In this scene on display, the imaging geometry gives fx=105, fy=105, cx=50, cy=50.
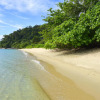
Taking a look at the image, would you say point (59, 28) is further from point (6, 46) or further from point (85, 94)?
point (6, 46)

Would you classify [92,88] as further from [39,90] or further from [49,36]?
[49,36]

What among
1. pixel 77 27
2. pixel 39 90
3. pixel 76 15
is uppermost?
pixel 76 15

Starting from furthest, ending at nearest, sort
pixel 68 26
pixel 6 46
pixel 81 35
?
pixel 6 46 < pixel 68 26 < pixel 81 35

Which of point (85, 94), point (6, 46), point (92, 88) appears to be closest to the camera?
point (85, 94)

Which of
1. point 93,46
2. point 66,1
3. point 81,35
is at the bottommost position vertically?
point 93,46

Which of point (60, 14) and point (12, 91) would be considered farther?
point (60, 14)

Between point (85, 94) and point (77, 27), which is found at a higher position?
point (77, 27)

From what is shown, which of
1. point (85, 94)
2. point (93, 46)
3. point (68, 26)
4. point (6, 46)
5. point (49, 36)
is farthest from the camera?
point (6, 46)

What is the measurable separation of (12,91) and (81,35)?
865 cm

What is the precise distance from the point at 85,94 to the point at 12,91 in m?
2.61

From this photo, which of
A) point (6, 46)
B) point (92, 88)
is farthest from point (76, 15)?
point (6, 46)

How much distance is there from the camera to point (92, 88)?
3848 mm

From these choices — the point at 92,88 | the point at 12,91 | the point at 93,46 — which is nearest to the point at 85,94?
the point at 92,88

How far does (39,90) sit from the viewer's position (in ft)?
13.0
